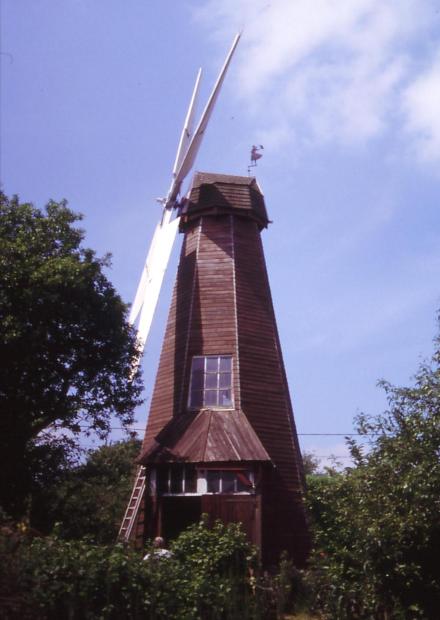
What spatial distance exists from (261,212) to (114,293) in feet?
22.1

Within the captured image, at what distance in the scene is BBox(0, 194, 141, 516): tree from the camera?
1611 centimetres

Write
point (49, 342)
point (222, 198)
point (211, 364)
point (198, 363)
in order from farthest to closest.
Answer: point (222, 198) → point (198, 363) → point (211, 364) → point (49, 342)

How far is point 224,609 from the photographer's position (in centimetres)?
1002

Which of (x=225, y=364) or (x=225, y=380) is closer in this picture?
(x=225, y=380)

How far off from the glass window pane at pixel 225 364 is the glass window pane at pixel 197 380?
0.59 m

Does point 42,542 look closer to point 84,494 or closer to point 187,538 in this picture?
point 187,538

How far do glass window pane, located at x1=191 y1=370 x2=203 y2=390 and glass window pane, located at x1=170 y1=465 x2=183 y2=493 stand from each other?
2372mm

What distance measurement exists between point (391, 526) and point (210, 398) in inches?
352

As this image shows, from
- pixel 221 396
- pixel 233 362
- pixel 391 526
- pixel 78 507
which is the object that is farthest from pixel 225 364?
pixel 391 526

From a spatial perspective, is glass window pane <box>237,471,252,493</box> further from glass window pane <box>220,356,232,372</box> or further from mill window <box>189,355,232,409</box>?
glass window pane <box>220,356,232,372</box>

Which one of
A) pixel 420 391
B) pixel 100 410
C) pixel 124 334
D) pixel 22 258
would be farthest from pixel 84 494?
pixel 420 391

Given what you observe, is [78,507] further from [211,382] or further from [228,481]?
[211,382]

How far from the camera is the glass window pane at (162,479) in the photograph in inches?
711

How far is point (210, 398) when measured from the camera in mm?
19047
